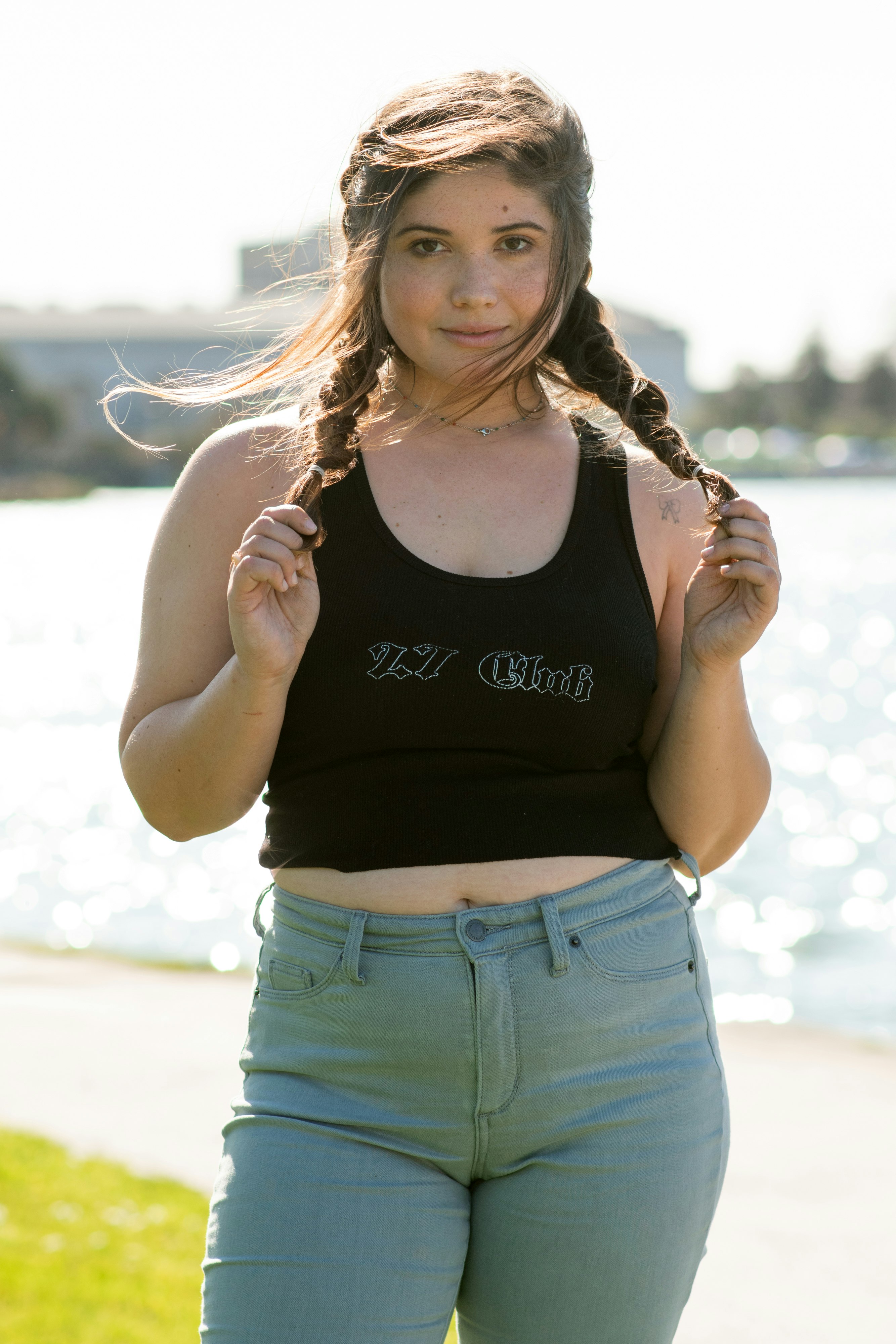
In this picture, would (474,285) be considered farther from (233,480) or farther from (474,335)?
(233,480)

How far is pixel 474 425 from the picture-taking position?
2086 millimetres

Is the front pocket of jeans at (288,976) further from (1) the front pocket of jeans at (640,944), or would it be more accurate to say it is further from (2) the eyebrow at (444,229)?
(2) the eyebrow at (444,229)

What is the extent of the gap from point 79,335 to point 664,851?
294 feet

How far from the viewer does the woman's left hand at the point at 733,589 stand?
1.87m

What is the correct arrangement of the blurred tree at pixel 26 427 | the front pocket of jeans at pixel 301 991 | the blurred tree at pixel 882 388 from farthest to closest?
1. the blurred tree at pixel 882 388
2. the blurred tree at pixel 26 427
3. the front pocket of jeans at pixel 301 991

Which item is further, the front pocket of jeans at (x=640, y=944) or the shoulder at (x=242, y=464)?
the shoulder at (x=242, y=464)

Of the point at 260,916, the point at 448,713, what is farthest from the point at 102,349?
the point at 448,713

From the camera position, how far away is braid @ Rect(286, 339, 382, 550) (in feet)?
5.95

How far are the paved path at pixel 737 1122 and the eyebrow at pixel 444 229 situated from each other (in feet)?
10.6

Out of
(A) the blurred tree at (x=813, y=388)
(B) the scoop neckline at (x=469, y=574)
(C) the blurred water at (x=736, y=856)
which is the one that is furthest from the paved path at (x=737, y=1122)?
(A) the blurred tree at (x=813, y=388)

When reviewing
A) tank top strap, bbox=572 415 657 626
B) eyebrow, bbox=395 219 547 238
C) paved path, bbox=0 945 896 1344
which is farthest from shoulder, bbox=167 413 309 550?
paved path, bbox=0 945 896 1344

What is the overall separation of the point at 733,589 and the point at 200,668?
2.55 ft

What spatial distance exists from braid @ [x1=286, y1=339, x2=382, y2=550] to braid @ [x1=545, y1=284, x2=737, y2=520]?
1.01ft

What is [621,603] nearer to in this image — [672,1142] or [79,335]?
[672,1142]
